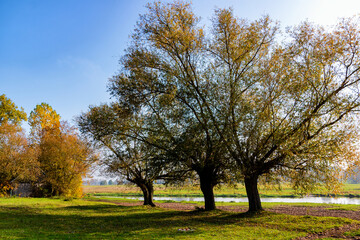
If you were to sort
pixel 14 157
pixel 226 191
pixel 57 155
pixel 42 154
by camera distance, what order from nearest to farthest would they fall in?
pixel 14 157 < pixel 57 155 < pixel 42 154 < pixel 226 191

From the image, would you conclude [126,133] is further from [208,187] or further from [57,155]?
[57,155]

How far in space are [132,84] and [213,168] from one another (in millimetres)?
10506

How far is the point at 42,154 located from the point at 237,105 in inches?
1364

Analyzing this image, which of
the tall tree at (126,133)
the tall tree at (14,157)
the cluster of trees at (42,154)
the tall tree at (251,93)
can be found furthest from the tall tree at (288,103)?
the tall tree at (14,157)

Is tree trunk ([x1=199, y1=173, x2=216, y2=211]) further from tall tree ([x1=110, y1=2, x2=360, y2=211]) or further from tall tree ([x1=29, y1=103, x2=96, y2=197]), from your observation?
tall tree ([x1=29, y1=103, x2=96, y2=197])

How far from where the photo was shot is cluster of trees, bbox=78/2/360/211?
56.5 feet

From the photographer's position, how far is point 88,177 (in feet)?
130

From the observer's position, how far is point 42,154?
1549 inches

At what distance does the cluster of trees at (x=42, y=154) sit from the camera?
115ft

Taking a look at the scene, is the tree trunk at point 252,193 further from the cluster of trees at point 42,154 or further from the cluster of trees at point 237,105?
the cluster of trees at point 42,154

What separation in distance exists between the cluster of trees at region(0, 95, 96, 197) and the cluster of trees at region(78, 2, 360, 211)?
658 inches

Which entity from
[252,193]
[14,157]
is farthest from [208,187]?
[14,157]

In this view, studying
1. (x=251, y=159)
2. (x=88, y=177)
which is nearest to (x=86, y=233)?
(x=251, y=159)

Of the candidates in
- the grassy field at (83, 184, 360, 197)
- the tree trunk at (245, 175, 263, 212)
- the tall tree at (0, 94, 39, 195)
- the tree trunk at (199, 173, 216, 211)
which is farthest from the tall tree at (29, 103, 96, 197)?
the tree trunk at (245, 175, 263, 212)
